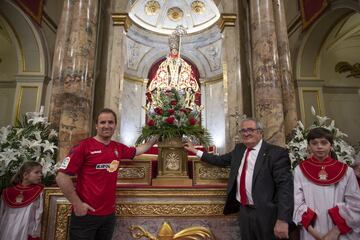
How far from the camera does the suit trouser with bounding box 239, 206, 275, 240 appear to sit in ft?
7.91

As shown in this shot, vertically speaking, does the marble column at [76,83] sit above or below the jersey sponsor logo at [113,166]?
above

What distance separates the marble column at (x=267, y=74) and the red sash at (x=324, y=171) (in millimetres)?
2395

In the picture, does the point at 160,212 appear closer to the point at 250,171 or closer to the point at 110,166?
the point at 110,166

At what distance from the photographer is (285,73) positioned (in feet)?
18.7

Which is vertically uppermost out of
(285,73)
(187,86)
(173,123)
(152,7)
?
(152,7)

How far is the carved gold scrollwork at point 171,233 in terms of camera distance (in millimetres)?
3223

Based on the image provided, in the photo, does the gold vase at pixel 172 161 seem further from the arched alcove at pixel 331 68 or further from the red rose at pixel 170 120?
the arched alcove at pixel 331 68

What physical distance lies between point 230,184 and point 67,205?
1985mm

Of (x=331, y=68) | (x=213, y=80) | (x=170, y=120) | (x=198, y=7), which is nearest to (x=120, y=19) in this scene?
(x=170, y=120)

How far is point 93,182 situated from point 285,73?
185 inches

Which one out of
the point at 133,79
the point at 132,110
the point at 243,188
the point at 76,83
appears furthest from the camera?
the point at 133,79

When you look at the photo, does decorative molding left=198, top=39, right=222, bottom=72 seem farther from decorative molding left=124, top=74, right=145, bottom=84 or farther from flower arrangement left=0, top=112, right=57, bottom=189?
flower arrangement left=0, top=112, right=57, bottom=189

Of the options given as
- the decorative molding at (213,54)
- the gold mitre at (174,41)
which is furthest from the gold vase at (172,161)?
the decorative molding at (213,54)

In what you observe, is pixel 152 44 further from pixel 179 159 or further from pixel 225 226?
pixel 225 226
